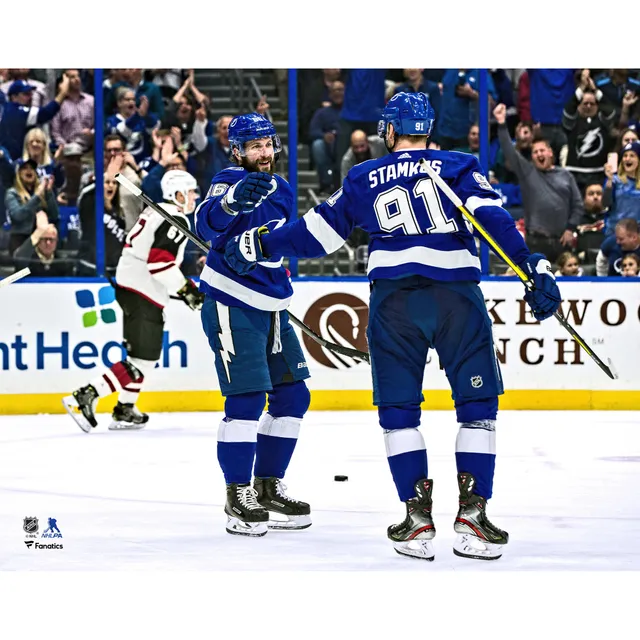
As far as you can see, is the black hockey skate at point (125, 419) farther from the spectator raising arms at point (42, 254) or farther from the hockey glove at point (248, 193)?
the hockey glove at point (248, 193)

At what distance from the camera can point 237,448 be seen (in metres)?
A: 4.52

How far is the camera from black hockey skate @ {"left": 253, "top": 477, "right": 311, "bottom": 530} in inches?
184

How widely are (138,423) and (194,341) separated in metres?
0.97

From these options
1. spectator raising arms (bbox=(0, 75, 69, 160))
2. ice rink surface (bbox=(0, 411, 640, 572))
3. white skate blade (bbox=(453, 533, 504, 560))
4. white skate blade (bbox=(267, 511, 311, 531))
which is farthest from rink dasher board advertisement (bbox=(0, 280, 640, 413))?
white skate blade (bbox=(453, 533, 504, 560))

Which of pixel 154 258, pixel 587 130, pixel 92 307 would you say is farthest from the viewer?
pixel 587 130

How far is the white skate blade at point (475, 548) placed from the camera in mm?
4047

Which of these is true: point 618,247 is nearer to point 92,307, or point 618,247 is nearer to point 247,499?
point 92,307

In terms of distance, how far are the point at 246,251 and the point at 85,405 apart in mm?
3590

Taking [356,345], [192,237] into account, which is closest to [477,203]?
[192,237]

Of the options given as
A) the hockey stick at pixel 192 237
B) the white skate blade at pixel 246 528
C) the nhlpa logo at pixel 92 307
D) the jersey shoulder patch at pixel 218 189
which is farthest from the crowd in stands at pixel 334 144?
the white skate blade at pixel 246 528

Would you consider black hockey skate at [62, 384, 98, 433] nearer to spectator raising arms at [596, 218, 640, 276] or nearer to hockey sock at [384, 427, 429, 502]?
spectator raising arms at [596, 218, 640, 276]

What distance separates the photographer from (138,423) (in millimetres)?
7832

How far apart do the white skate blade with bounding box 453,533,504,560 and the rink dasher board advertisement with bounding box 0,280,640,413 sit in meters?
4.51

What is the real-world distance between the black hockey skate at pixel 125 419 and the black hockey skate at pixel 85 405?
0.53 ft
